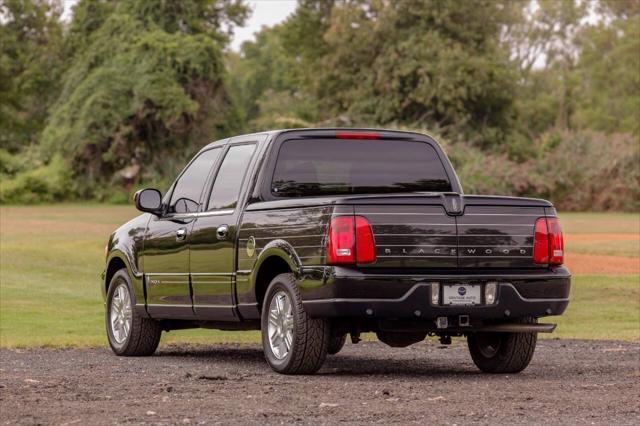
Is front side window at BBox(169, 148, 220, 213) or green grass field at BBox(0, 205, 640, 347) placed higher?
front side window at BBox(169, 148, 220, 213)

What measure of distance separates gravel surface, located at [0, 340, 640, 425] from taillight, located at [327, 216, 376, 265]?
0.91 m

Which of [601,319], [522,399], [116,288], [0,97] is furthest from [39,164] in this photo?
[522,399]

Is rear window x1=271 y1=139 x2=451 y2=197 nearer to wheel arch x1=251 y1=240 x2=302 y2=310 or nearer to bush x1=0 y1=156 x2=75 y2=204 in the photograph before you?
wheel arch x1=251 y1=240 x2=302 y2=310

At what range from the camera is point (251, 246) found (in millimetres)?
11008

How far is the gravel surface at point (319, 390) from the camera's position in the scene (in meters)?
8.07

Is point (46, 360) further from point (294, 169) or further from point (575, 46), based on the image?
point (575, 46)

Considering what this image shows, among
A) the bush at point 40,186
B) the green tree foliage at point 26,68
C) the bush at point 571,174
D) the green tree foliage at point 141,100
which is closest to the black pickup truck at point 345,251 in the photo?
the bush at point 571,174

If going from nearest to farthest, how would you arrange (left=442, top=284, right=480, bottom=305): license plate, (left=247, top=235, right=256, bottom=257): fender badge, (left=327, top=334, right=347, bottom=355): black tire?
1. (left=442, top=284, right=480, bottom=305): license plate
2. (left=247, top=235, right=256, bottom=257): fender badge
3. (left=327, top=334, right=347, bottom=355): black tire

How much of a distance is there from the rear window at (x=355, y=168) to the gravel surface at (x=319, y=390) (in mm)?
1509

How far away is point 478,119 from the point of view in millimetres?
72500

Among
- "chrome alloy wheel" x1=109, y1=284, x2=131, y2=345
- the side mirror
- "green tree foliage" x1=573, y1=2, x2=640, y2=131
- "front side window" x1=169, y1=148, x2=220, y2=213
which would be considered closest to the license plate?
"front side window" x1=169, y1=148, x2=220, y2=213

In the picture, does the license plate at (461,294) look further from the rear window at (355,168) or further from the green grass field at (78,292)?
the green grass field at (78,292)

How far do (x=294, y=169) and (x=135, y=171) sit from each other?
55.5 meters

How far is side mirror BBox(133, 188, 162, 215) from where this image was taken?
12453 millimetres
